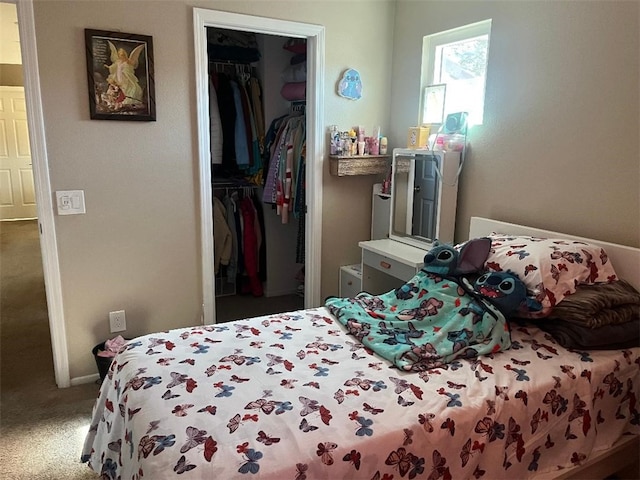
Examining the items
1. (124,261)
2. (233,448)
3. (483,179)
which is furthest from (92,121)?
(483,179)

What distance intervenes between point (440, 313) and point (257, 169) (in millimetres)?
2438

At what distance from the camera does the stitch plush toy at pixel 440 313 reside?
1798mm

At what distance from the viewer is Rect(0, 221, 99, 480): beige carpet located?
2.10 meters

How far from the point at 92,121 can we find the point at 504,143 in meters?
2.25

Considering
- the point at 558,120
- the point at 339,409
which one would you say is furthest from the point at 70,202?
the point at 558,120

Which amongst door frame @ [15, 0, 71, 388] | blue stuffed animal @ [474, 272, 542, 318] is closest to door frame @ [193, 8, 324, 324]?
door frame @ [15, 0, 71, 388]

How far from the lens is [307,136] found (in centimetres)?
326

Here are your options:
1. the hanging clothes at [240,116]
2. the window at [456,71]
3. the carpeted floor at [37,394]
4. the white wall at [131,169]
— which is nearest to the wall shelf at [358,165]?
the window at [456,71]

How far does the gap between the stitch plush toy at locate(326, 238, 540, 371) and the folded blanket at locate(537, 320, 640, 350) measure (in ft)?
0.66

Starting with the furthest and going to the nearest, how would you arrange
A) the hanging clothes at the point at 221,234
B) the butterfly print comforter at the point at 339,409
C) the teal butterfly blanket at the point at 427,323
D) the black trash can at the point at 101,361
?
1. the hanging clothes at the point at 221,234
2. the black trash can at the point at 101,361
3. the teal butterfly blanket at the point at 427,323
4. the butterfly print comforter at the point at 339,409

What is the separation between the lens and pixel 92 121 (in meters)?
2.57

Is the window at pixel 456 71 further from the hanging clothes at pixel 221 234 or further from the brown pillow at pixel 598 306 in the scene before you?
the hanging clothes at pixel 221 234

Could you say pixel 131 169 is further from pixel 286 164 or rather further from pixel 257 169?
pixel 257 169

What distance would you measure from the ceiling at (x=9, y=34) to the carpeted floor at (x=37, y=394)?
2168 millimetres
